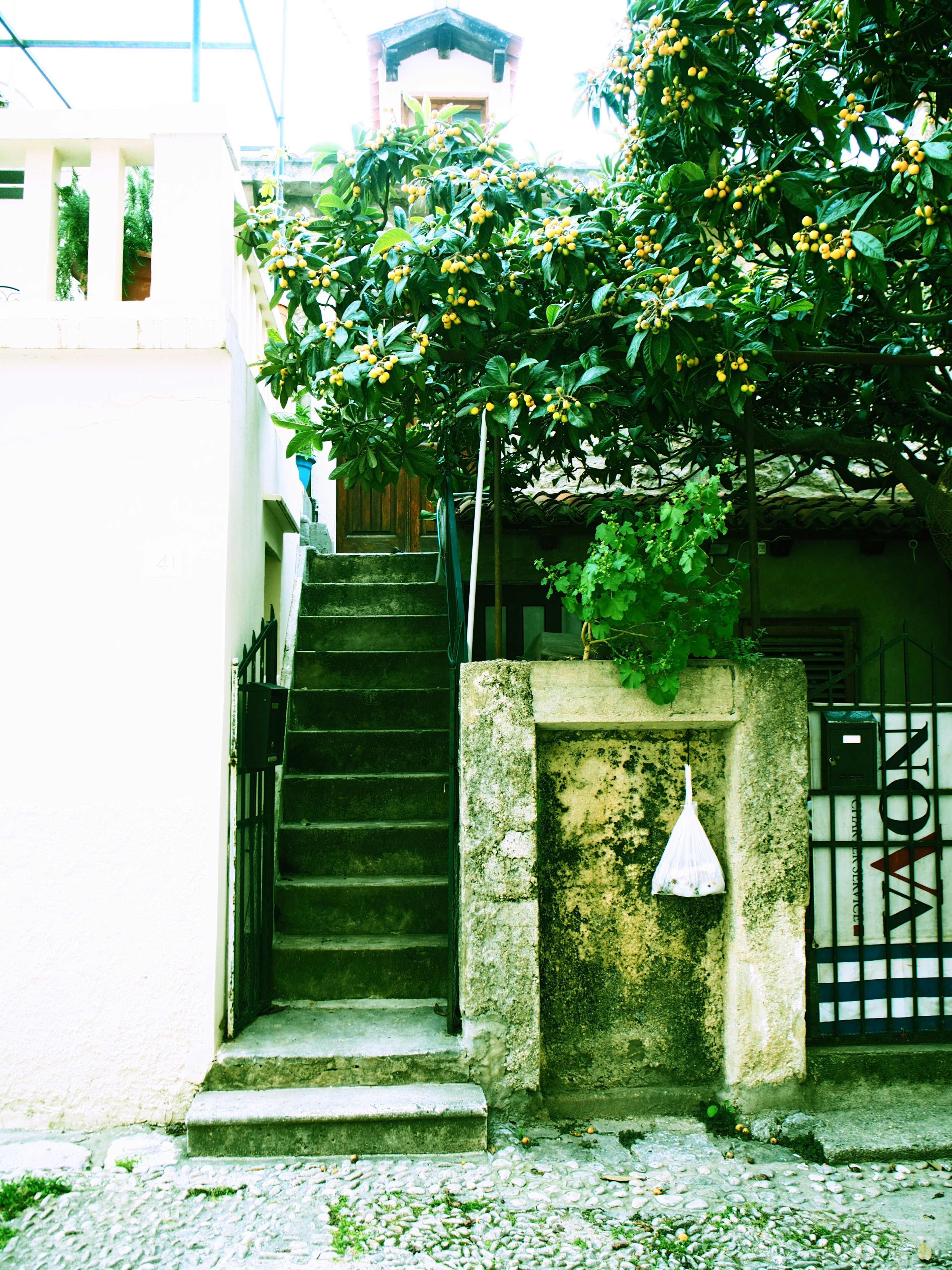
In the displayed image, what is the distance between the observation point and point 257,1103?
12.0 ft

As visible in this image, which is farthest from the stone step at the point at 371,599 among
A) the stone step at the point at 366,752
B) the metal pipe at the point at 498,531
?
the metal pipe at the point at 498,531

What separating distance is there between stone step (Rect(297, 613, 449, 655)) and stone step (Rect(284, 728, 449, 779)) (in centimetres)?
95

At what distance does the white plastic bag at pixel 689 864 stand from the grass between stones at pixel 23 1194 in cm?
265

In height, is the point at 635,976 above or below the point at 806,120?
below

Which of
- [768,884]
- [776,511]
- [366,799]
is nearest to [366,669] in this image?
[366,799]

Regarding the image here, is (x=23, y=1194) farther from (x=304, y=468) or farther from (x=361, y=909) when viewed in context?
(x=304, y=468)

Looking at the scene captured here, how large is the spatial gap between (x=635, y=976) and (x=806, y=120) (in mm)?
3792

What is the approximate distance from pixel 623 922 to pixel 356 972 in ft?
4.63

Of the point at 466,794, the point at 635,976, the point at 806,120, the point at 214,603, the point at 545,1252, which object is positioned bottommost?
the point at 545,1252

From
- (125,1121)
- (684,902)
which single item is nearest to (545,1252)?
(684,902)

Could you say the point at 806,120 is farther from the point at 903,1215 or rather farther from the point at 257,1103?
the point at 257,1103

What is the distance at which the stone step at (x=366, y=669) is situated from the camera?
5.90m

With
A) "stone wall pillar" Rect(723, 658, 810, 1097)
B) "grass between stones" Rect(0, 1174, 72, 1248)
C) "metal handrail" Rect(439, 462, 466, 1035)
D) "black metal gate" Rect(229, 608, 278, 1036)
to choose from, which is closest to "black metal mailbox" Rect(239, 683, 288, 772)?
"black metal gate" Rect(229, 608, 278, 1036)

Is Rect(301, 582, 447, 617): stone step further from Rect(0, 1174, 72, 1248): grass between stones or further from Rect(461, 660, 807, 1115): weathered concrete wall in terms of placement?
Rect(0, 1174, 72, 1248): grass between stones
